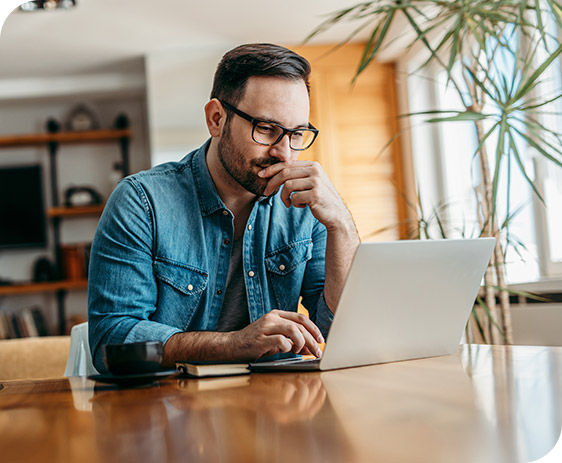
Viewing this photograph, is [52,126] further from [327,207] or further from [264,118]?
[327,207]

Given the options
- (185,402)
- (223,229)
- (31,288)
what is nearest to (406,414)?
(185,402)

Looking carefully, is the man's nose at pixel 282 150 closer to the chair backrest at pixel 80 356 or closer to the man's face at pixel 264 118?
the man's face at pixel 264 118

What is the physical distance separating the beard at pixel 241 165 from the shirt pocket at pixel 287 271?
0.16 meters

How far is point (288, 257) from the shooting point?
157cm

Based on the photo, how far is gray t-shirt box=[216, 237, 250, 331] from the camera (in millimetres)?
1520

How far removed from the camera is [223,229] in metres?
1.52

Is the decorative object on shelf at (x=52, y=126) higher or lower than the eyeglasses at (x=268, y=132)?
higher

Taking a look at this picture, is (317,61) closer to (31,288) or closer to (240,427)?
(31,288)

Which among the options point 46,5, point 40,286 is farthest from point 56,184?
point 46,5

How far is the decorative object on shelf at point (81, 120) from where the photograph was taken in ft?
17.9

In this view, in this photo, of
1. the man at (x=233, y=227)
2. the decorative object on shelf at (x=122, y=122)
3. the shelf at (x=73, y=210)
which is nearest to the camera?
the man at (x=233, y=227)

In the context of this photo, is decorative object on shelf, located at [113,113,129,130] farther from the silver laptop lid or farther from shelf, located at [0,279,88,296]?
the silver laptop lid

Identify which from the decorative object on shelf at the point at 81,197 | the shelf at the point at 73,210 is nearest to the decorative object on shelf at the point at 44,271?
the shelf at the point at 73,210

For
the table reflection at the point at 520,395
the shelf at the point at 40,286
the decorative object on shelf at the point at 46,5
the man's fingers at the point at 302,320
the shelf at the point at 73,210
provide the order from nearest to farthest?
the table reflection at the point at 520,395 < the man's fingers at the point at 302,320 < the decorative object on shelf at the point at 46,5 < the shelf at the point at 40,286 < the shelf at the point at 73,210
